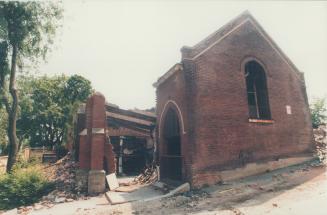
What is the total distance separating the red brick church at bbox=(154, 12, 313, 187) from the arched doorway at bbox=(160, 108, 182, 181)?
0.15 ft

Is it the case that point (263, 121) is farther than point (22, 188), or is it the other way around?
point (263, 121)

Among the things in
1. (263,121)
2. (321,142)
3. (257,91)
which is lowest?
(321,142)

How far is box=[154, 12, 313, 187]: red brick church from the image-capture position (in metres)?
9.25

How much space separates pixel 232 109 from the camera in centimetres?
1001

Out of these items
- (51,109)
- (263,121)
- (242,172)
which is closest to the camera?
(242,172)

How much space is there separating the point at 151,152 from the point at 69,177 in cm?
601

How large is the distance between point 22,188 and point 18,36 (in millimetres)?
9638

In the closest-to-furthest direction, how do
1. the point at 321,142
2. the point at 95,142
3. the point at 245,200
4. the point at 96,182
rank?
the point at 245,200 < the point at 96,182 < the point at 95,142 < the point at 321,142

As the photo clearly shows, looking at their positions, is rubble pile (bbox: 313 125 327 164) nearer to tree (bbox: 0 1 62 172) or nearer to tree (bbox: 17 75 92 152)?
tree (bbox: 0 1 62 172)

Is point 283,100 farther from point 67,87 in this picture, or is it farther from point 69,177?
point 67,87

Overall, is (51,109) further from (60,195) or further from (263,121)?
(263,121)

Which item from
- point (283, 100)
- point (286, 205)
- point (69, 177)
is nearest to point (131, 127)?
point (69, 177)

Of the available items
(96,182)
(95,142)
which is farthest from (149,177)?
(95,142)

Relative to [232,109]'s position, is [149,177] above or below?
below
